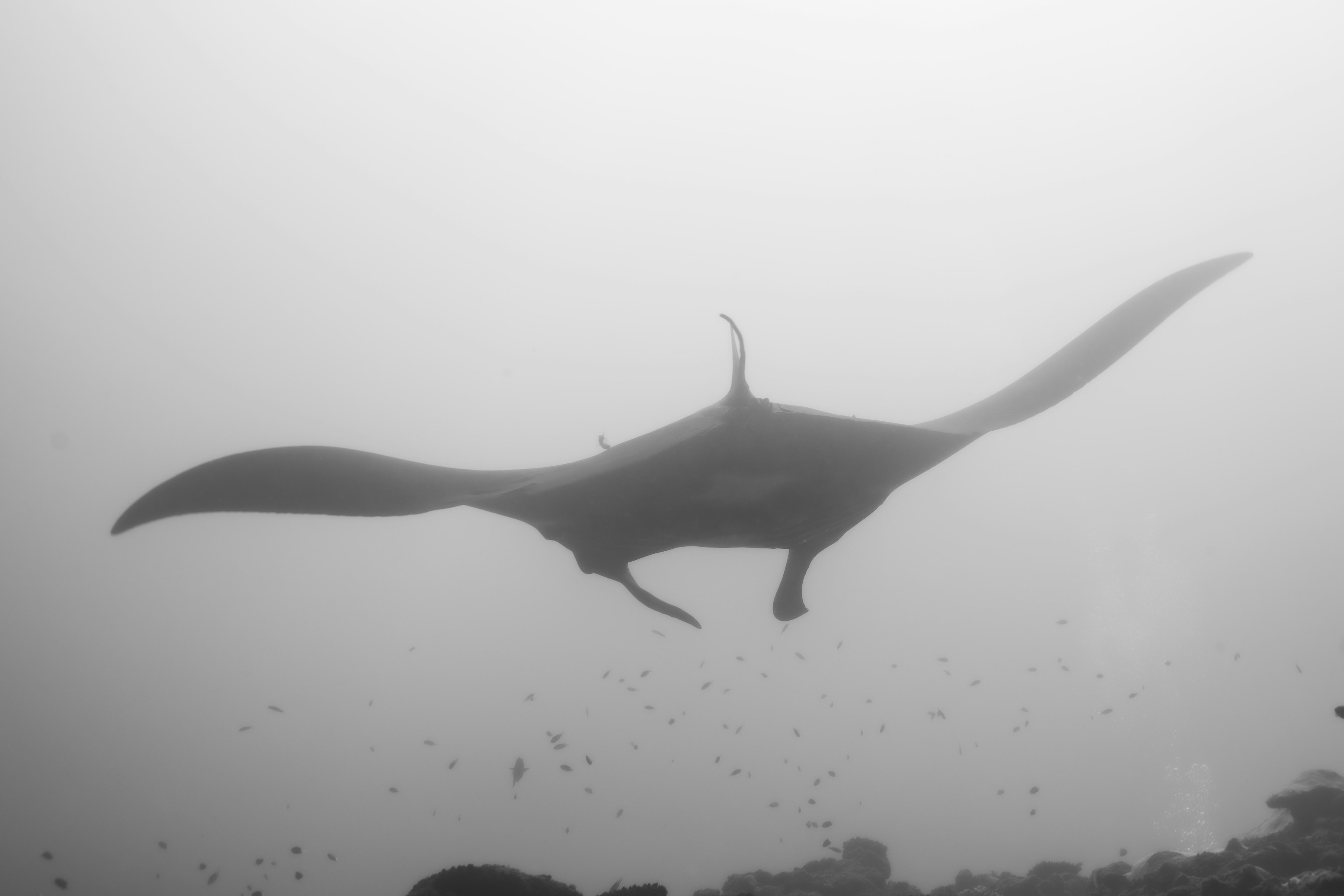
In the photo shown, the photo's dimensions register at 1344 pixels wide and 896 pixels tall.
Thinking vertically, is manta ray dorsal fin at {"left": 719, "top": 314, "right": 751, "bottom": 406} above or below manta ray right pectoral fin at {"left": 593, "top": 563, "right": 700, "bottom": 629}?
above

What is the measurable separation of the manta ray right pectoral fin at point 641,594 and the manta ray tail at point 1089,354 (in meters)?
2.00

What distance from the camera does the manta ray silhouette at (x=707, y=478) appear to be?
3178 mm

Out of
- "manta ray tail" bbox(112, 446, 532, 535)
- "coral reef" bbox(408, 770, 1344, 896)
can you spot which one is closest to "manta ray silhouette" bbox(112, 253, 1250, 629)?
"manta ray tail" bbox(112, 446, 532, 535)

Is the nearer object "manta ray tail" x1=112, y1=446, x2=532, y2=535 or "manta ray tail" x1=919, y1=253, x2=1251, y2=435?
"manta ray tail" x1=112, y1=446, x2=532, y2=535

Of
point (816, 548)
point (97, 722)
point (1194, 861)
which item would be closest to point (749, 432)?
point (816, 548)

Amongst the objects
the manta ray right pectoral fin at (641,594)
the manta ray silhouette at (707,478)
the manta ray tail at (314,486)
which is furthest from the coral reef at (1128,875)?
the manta ray tail at (314,486)

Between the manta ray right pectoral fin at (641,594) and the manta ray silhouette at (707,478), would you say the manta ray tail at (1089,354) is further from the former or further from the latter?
the manta ray right pectoral fin at (641,594)

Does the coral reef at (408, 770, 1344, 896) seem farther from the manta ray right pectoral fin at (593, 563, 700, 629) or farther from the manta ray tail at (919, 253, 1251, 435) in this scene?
the manta ray tail at (919, 253, 1251, 435)

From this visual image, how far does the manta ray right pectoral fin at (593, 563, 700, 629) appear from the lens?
13.9 ft

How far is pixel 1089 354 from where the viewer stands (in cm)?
414

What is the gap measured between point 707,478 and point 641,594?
1.08 metres

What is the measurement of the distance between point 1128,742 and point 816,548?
58.6 meters

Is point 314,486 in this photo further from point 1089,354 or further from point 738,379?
point 1089,354

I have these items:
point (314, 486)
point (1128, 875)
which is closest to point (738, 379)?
point (314, 486)
